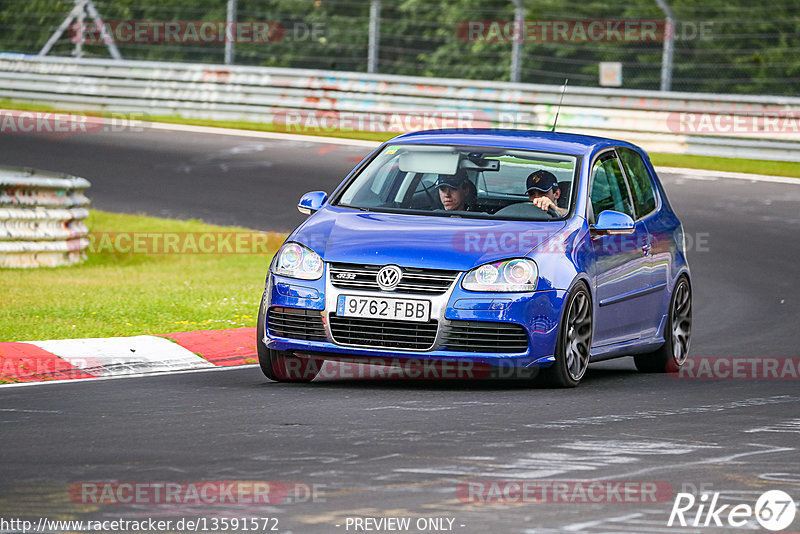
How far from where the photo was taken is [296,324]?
29.9 ft

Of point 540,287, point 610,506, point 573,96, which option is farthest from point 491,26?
A: point 610,506

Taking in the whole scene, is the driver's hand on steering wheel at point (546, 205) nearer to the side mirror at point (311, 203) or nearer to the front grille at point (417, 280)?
the front grille at point (417, 280)

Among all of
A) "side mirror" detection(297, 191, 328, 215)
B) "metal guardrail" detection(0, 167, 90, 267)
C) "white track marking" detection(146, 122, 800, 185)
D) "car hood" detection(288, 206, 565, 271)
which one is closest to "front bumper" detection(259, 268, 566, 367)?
"car hood" detection(288, 206, 565, 271)

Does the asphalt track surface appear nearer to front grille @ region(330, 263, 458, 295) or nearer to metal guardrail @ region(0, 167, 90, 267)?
front grille @ region(330, 263, 458, 295)

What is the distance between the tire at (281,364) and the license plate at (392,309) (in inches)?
25.1

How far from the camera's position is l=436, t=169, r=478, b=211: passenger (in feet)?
32.4

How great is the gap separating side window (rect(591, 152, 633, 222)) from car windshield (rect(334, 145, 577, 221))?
0.74ft

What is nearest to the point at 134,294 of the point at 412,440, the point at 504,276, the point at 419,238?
the point at 419,238

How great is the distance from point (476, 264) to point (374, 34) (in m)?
18.7

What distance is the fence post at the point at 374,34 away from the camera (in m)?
26.8

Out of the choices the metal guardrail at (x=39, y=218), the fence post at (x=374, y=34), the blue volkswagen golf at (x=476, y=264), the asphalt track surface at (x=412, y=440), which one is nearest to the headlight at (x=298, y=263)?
the blue volkswagen golf at (x=476, y=264)

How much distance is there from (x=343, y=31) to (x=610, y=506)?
27.2 metres

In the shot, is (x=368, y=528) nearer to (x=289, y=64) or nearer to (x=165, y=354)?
(x=165, y=354)

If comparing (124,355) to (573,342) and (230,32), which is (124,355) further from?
(230,32)
